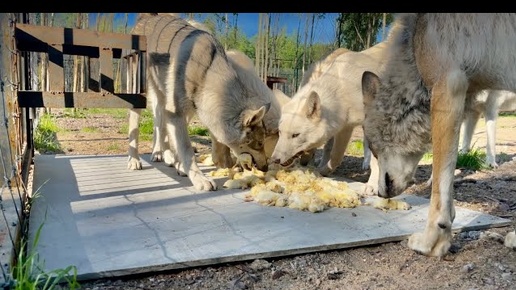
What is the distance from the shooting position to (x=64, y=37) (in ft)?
12.6

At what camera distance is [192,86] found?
4.38 meters

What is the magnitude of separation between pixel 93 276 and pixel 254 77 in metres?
2.96

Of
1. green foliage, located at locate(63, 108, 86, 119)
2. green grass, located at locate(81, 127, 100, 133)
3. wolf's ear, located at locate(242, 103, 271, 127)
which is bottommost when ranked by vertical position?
green grass, located at locate(81, 127, 100, 133)

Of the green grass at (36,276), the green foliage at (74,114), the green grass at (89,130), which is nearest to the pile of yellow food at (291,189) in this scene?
the green grass at (36,276)

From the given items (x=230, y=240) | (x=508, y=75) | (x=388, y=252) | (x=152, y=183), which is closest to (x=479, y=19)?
(x=508, y=75)

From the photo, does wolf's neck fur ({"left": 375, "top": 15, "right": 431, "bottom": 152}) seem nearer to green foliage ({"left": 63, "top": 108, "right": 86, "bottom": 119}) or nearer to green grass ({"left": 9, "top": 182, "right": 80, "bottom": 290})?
green grass ({"left": 9, "top": 182, "right": 80, "bottom": 290})

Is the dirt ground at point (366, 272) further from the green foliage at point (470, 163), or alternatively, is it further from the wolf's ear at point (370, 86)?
the green foliage at point (470, 163)

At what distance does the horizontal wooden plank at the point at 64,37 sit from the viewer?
3.76 meters

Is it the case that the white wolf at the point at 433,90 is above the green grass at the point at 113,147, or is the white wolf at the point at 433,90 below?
above

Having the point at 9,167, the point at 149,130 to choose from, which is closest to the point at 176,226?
the point at 9,167

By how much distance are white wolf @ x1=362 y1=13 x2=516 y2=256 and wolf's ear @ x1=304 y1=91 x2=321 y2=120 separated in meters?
1.39

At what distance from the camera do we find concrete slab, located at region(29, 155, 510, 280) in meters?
2.47

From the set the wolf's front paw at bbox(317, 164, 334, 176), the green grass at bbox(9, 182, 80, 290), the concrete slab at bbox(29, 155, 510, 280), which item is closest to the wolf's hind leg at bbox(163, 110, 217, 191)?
the concrete slab at bbox(29, 155, 510, 280)

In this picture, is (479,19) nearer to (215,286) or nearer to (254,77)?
(215,286)
